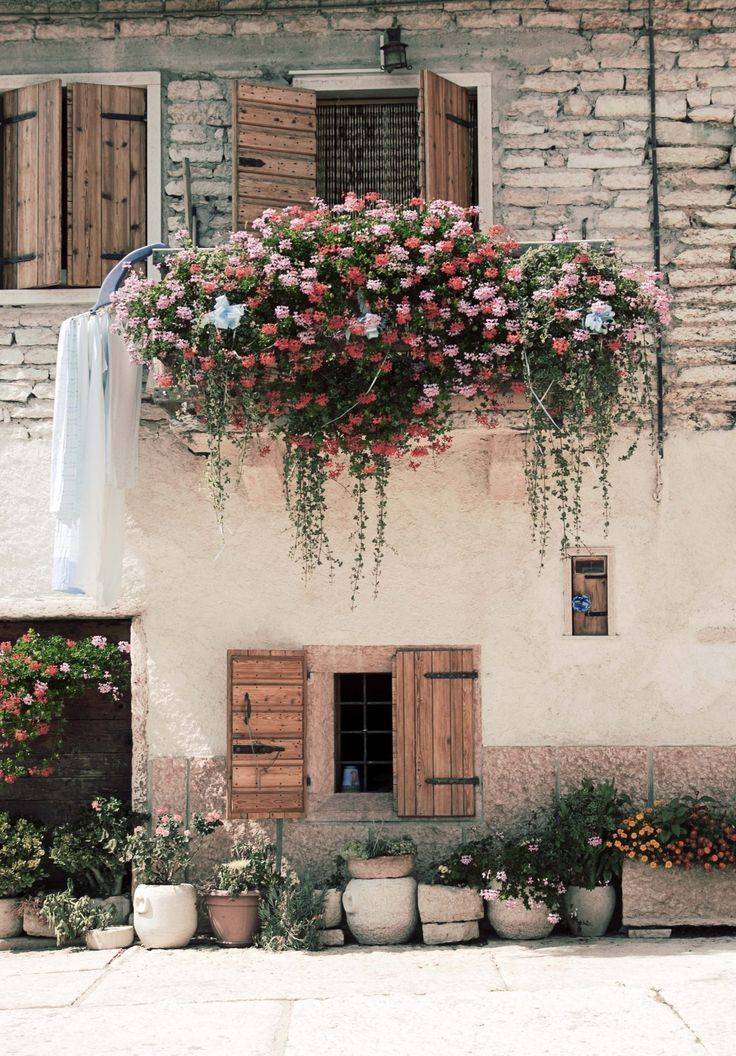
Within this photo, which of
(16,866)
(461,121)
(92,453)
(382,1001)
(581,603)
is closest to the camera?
(382,1001)

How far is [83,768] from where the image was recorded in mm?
8688

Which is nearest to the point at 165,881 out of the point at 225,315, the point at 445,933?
the point at 445,933

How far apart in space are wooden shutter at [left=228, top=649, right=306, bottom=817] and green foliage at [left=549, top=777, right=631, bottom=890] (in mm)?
1577

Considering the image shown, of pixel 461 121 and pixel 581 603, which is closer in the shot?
pixel 581 603

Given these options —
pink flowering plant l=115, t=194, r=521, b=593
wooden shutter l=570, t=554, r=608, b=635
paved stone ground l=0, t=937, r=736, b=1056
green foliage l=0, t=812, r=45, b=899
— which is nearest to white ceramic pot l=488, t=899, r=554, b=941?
paved stone ground l=0, t=937, r=736, b=1056

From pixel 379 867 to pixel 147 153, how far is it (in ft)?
15.6

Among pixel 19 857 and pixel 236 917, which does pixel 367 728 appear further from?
pixel 19 857

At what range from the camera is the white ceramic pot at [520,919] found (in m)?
7.85

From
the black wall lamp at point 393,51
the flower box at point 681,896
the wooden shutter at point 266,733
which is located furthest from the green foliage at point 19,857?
the black wall lamp at point 393,51

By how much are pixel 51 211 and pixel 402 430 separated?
283cm

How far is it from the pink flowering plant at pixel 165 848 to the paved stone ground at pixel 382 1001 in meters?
0.44

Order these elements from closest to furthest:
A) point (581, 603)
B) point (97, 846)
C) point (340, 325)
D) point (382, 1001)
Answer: point (382, 1001), point (340, 325), point (97, 846), point (581, 603)

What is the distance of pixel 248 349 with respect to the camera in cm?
746

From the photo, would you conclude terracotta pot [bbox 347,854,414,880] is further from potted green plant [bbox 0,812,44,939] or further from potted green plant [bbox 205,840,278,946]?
potted green plant [bbox 0,812,44,939]
